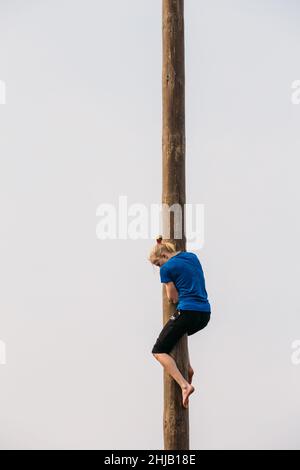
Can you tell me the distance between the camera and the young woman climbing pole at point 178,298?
8.08m

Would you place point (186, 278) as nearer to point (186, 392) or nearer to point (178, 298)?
point (178, 298)

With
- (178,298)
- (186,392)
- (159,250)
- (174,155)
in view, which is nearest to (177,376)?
(186,392)

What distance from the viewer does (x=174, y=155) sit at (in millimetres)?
8414

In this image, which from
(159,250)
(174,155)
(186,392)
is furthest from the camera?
(174,155)

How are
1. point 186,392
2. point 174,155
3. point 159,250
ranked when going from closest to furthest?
point 186,392, point 159,250, point 174,155

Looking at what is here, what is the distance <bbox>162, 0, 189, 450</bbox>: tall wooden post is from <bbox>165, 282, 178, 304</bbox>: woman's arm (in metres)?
0.08

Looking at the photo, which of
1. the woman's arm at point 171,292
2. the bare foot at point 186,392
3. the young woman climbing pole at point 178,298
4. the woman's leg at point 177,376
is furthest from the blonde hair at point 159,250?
the bare foot at point 186,392

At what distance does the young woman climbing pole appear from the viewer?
808cm

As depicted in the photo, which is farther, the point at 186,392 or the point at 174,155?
the point at 174,155

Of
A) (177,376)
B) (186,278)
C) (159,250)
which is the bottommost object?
(177,376)

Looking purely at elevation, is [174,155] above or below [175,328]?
above

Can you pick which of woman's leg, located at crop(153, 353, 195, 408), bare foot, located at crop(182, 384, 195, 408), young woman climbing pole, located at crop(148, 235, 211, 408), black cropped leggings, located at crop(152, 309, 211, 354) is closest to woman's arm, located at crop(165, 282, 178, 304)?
young woman climbing pole, located at crop(148, 235, 211, 408)

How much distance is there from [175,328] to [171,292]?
395 mm
